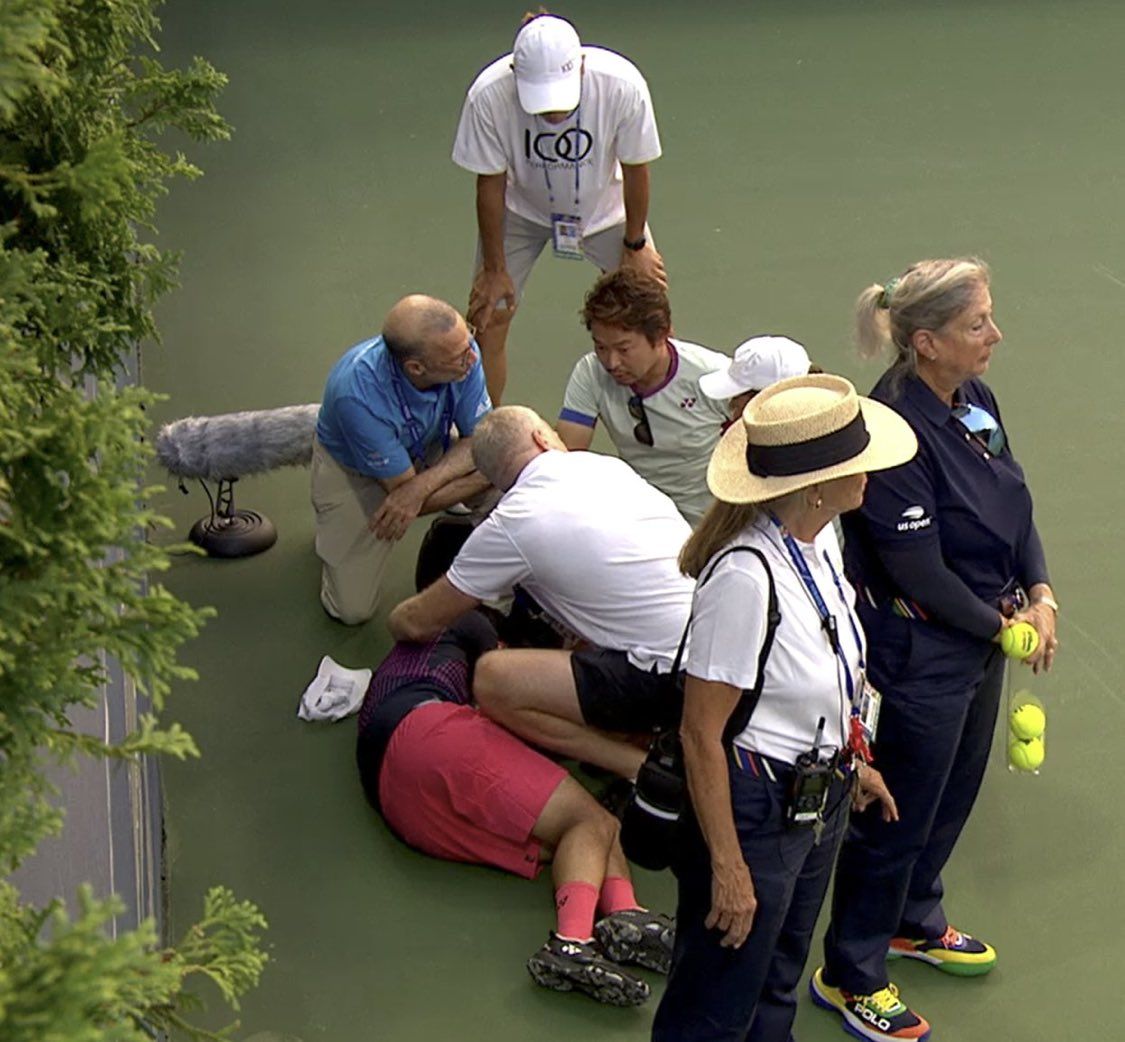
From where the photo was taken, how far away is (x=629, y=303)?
4508 mm

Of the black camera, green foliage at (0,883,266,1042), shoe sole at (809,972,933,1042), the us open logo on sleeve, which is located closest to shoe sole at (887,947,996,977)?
shoe sole at (809,972,933,1042)

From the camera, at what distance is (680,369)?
15.6ft

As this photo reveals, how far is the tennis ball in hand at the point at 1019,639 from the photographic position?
136 inches

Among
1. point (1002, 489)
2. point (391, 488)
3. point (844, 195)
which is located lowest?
point (391, 488)

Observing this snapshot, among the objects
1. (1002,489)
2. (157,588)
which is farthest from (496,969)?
(157,588)

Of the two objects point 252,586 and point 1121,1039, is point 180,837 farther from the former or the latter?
point 1121,1039

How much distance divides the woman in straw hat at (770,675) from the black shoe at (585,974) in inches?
23.0

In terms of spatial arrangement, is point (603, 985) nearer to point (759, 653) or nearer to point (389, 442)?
point (759, 653)

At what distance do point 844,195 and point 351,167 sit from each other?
7.36ft

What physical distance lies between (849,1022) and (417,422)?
215cm

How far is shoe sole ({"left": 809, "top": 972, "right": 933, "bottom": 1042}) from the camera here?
3.71 metres

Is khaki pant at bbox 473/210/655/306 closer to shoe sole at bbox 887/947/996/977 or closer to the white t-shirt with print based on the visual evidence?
the white t-shirt with print

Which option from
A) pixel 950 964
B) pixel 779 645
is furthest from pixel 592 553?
pixel 950 964

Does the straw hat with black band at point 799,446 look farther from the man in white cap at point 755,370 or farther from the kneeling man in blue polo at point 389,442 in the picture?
the kneeling man in blue polo at point 389,442
